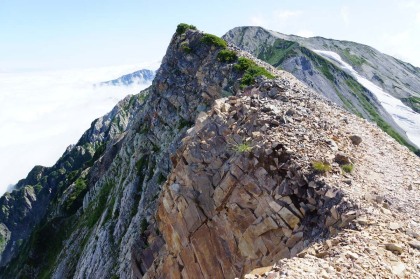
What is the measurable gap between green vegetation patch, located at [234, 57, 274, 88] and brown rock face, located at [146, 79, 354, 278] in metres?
13.7

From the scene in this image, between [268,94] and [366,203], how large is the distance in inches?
549

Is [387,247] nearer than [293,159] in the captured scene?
Yes

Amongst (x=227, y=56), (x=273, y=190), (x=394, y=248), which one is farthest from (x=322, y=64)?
(x=394, y=248)

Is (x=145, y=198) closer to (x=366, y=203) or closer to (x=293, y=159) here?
(x=293, y=159)

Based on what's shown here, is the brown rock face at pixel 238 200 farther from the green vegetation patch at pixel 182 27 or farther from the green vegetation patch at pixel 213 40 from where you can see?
the green vegetation patch at pixel 182 27

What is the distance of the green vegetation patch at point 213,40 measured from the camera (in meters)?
53.8

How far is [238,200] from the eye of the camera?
21.7 metres

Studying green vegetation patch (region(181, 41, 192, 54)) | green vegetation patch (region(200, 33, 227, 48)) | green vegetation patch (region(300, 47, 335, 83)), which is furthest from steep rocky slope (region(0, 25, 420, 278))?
green vegetation patch (region(300, 47, 335, 83))

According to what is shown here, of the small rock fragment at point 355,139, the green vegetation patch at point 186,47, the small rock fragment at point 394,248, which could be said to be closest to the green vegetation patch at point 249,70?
the green vegetation patch at point 186,47

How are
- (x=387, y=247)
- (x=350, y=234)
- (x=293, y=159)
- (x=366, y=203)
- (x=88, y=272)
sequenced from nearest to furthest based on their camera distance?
(x=387, y=247) → (x=350, y=234) → (x=366, y=203) → (x=293, y=159) → (x=88, y=272)

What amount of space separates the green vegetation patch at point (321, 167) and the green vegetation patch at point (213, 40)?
36.5 m

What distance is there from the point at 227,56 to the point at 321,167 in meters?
33.7

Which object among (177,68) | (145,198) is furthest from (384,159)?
(177,68)

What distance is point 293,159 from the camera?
68.2 ft
